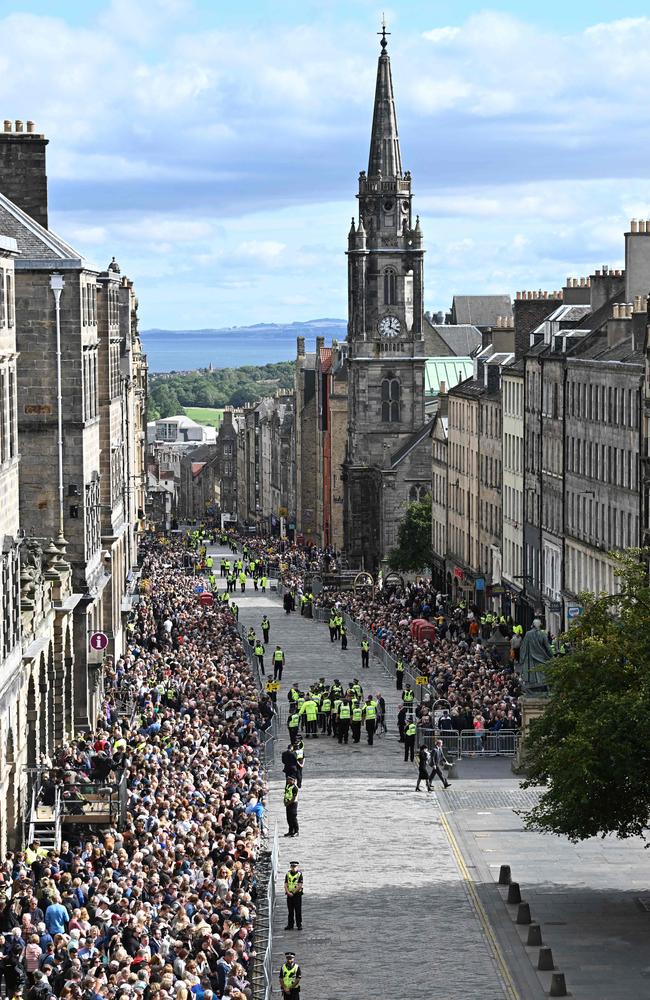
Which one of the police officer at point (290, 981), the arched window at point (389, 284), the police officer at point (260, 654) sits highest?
the arched window at point (389, 284)

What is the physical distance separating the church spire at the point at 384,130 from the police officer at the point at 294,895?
98182mm

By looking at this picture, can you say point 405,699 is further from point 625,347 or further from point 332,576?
point 332,576

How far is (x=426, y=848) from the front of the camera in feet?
145

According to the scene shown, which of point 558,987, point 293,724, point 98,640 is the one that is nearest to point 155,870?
point 558,987

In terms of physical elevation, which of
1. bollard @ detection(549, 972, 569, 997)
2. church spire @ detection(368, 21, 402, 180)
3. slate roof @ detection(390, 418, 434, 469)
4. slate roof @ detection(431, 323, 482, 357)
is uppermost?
church spire @ detection(368, 21, 402, 180)

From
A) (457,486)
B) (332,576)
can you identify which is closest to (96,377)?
(457,486)

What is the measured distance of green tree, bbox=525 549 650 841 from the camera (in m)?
36.4

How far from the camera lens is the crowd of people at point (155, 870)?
28.1 metres

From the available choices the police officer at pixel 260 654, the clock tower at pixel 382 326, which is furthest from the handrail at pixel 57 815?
the clock tower at pixel 382 326

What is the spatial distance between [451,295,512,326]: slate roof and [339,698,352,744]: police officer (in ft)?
363

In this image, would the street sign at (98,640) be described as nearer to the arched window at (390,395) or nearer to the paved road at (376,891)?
the paved road at (376,891)

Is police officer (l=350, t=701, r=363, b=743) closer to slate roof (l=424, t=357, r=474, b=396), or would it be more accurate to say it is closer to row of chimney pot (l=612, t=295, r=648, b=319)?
row of chimney pot (l=612, t=295, r=648, b=319)

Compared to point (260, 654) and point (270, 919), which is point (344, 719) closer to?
point (260, 654)

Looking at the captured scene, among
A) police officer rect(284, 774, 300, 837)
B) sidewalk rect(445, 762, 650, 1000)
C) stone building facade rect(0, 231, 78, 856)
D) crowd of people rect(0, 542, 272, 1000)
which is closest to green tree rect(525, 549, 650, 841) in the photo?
sidewalk rect(445, 762, 650, 1000)
